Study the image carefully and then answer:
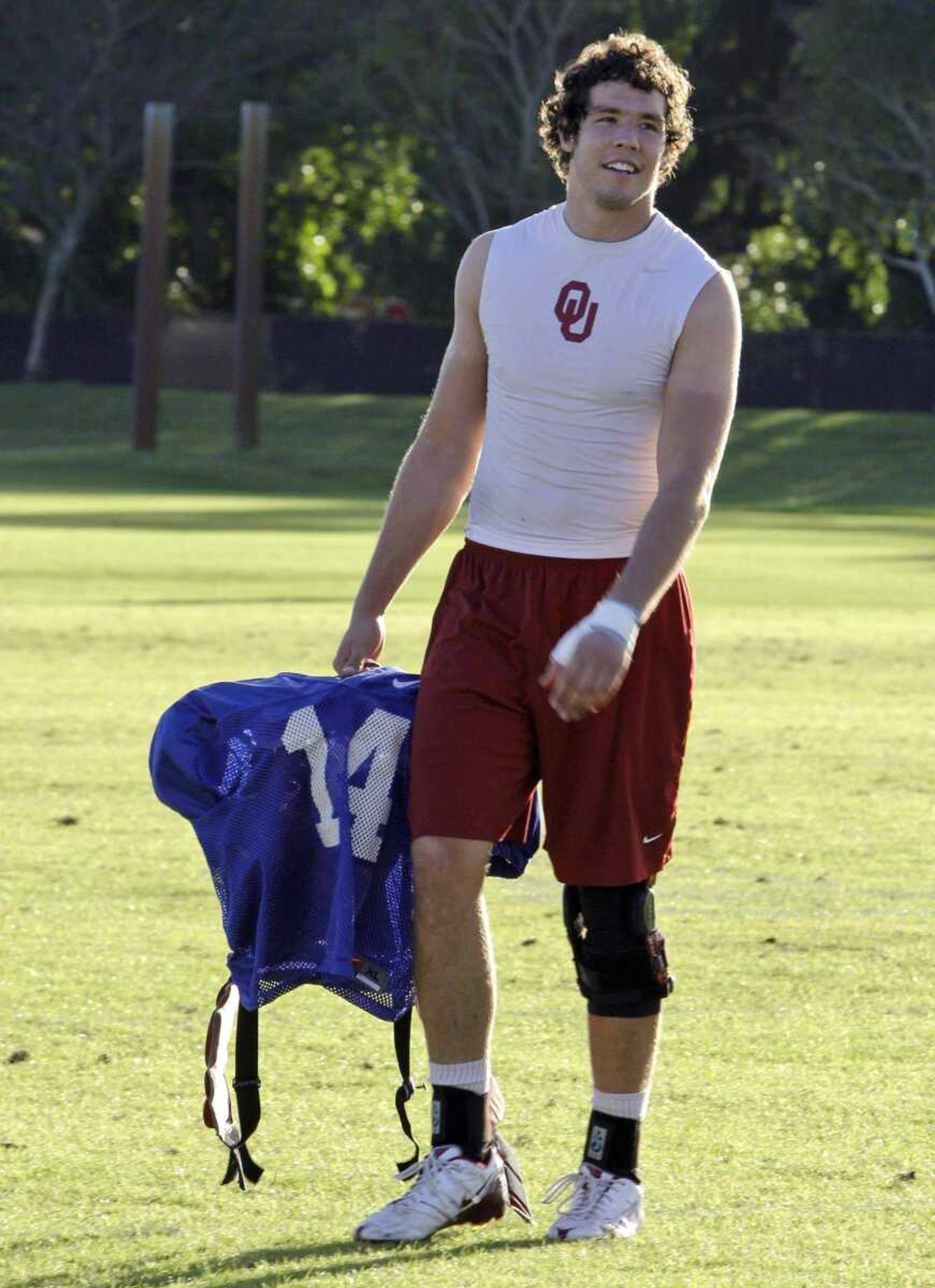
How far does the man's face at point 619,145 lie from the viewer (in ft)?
16.0

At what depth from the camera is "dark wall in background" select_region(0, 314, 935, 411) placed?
57.1 meters

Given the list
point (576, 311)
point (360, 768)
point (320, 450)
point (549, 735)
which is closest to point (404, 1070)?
point (360, 768)

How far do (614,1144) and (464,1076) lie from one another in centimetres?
31

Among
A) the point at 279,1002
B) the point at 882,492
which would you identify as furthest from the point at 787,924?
the point at 882,492

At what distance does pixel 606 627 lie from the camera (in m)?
4.51

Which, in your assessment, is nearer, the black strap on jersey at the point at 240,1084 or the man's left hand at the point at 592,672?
the man's left hand at the point at 592,672

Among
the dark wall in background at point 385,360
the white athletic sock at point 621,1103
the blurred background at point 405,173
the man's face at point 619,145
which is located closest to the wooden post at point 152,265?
the dark wall in background at point 385,360

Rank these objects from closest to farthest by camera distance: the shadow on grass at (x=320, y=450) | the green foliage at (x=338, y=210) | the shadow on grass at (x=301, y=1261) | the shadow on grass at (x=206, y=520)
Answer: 1. the shadow on grass at (x=301, y=1261)
2. the shadow on grass at (x=206, y=520)
3. the shadow on grass at (x=320, y=450)
4. the green foliage at (x=338, y=210)

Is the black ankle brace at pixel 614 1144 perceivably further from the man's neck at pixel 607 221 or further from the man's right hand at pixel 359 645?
the man's neck at pixel 607 221

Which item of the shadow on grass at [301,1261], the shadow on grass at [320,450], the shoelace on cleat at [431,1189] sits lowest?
the shadow on grass at [320,450]

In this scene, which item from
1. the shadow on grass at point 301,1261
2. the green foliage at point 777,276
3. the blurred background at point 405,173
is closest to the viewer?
the shadow on grass at point 301,1261

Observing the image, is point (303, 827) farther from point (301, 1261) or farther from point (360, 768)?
point (301, 1261)

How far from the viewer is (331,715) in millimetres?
4965

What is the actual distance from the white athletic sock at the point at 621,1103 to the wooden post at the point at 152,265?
143ft
